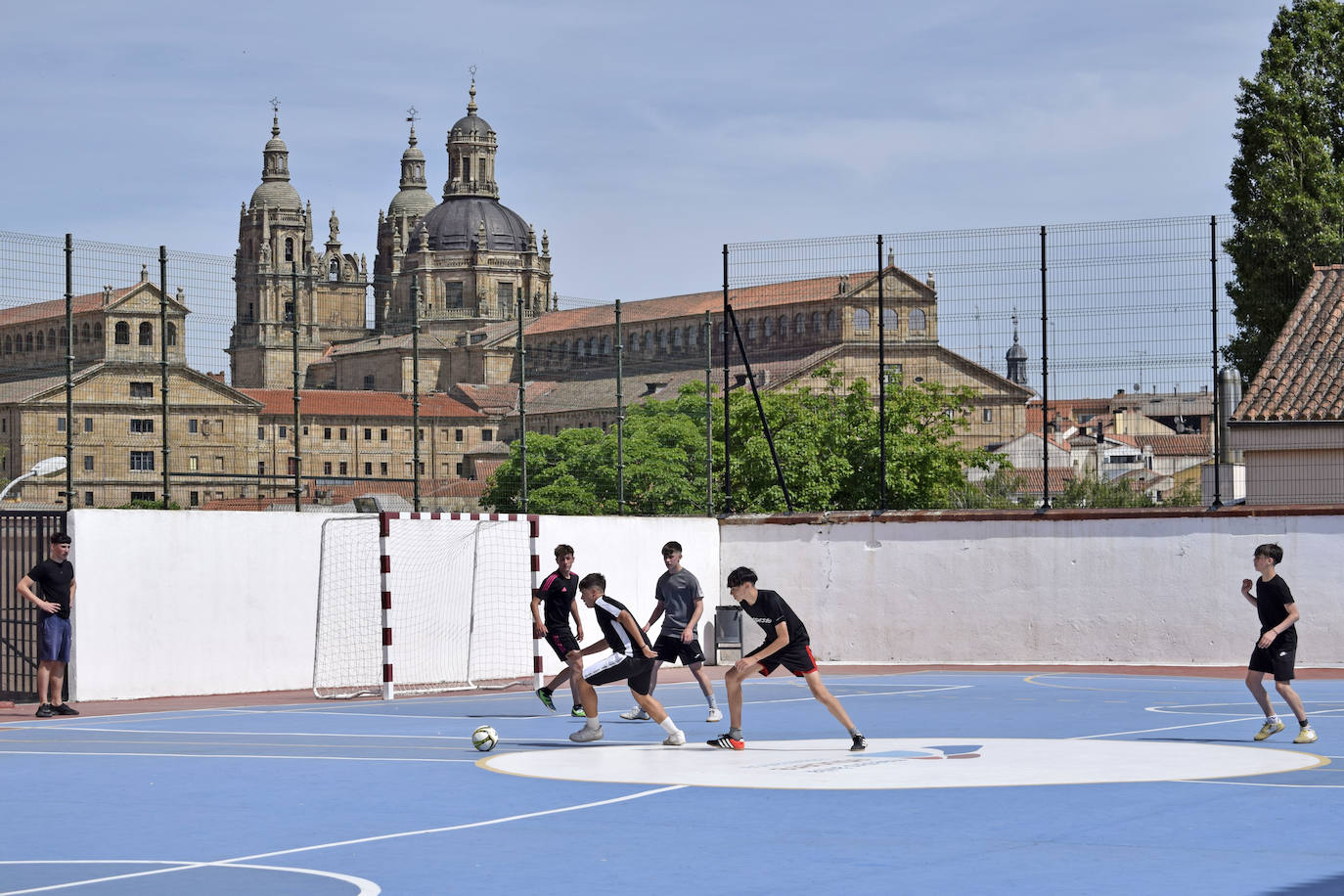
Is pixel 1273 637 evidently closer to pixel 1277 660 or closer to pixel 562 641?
pixel 1277 660

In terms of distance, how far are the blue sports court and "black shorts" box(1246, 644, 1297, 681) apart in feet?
2.05

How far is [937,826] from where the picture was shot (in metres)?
10.9

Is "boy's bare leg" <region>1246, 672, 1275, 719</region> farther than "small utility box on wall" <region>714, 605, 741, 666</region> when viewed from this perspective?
No

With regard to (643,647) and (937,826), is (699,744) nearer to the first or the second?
(643,647)

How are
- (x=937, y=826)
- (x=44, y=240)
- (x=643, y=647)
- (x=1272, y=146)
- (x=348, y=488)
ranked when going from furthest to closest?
1. (x=1272, y=146)
2. (x=348, y=488)
3. (x=44, y=240)
4. (x=643, y=647)
5. (x=937, y=826)

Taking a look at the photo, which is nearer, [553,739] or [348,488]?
[553,739]

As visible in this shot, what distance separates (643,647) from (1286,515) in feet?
46.4

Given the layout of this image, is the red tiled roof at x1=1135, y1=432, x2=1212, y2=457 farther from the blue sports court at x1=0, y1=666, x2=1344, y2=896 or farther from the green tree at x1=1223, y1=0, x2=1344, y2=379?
the blue sports court at x1=0, y1=666, x2=1344, y2=896

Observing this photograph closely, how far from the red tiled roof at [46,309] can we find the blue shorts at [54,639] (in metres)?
4.39

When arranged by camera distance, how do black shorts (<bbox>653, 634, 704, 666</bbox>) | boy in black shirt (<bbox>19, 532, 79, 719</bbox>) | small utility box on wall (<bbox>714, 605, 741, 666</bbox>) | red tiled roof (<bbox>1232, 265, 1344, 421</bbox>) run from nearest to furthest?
black shorts (<bbox>653, 634, 704, 666</bbox>) < boy in black shirt (<bbox>19, 532, 79, 719</bbox>) < small utility box on wall (<bbox>714, 605, 741, 666</bbox>) < red tiled roof (<bbox>1232, 265, 1344, 421</bbox>)

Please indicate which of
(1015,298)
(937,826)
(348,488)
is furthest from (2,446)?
(937,826)

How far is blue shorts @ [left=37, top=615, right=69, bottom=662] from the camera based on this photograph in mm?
19906

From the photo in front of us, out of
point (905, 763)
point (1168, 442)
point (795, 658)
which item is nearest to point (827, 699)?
point (795, 658)

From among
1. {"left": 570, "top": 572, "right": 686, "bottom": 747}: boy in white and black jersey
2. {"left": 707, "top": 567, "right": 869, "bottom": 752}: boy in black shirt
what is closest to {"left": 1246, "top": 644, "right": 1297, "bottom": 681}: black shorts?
{"left": 707, "top": 567, "right": 869, "bottom": 752}: boy in black shirt
